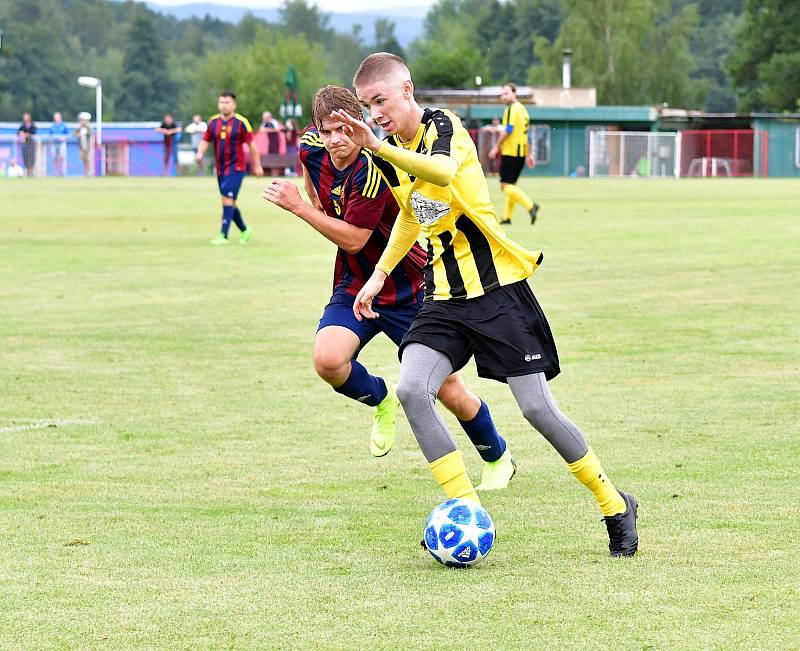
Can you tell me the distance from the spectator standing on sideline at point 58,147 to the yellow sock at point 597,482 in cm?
5327

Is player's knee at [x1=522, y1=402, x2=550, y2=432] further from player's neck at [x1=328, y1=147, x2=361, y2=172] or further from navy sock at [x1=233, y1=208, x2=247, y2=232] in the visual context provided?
navy sock at [x1=233, y1=208, x2=247, y2=232]

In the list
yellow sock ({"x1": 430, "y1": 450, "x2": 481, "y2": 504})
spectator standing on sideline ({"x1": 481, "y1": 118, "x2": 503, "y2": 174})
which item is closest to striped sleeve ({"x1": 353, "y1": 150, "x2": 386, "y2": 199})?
yellow sock ({"x1": 430, "y1": 450, "x2": 481, "y2": 504})

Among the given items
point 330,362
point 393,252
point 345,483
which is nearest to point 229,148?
point 330,362

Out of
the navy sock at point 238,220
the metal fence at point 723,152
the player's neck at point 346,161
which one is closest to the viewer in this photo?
the player's neck at point 346,161

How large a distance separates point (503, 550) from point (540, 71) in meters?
101

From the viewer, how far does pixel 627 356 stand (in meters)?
11.3

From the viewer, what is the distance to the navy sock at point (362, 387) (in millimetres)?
7645

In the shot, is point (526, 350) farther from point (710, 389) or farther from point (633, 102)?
point (633, 102)

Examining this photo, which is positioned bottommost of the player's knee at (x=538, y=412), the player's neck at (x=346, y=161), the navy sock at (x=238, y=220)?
the player's knee at (x=538, y=412)

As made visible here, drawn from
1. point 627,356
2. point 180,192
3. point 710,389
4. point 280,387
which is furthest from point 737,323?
point 180,192

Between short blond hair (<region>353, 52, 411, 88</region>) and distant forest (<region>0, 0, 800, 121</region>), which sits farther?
distant forest (<region>0, 0, 800, 121</region>)

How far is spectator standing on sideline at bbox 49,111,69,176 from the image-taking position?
5712 centimetres

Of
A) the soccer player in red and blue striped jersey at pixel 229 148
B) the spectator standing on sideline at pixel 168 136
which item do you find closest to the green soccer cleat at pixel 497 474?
the soccer player in red and blue striped jersey at pixel 229 148

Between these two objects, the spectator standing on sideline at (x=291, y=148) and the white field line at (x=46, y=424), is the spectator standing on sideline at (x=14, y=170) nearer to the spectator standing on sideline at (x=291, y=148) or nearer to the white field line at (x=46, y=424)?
the spectator standing on sideline at (x=291, y=148)
